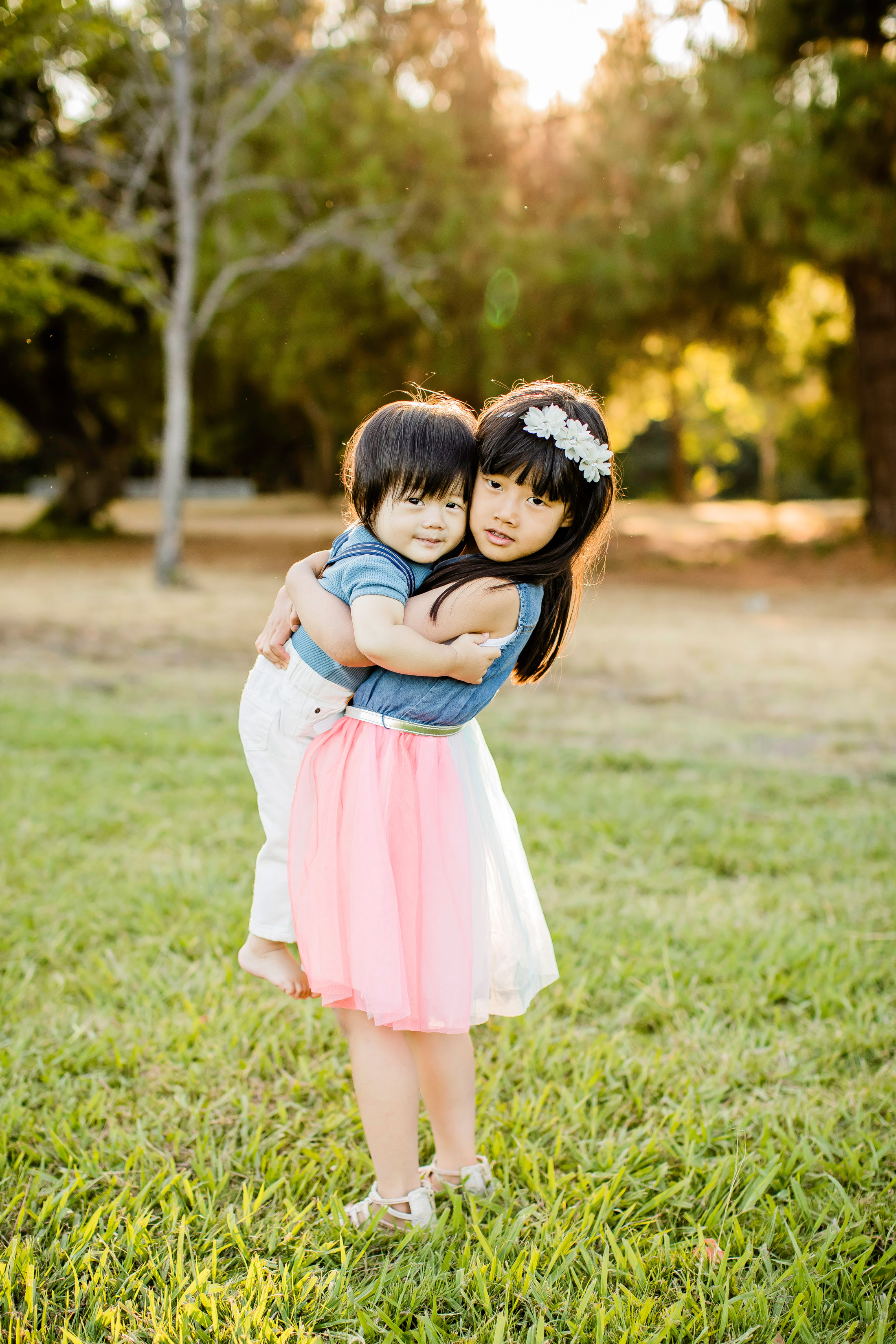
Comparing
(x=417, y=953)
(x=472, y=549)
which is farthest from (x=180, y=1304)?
(x=472, y=549)

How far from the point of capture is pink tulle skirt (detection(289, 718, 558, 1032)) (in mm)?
1511

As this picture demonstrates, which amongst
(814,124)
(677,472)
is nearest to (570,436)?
(814,124)

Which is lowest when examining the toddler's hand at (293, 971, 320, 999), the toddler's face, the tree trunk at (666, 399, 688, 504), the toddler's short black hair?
the toddler's hand at (293, 971, 320, 999)

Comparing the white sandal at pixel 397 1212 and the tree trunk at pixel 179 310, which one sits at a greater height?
the tree trunk at pixel 179 310

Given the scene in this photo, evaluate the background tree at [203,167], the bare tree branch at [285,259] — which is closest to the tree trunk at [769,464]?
Answer: the background tree at [203,167]

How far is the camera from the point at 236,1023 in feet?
7.04

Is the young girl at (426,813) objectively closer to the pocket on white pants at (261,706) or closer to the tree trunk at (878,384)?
the pocket on white pants at (261,706)

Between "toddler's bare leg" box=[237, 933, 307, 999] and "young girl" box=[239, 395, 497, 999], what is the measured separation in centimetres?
6

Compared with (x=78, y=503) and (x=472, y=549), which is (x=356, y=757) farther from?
(x=78, y=503)

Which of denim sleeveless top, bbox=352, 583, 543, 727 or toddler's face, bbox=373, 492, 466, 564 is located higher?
toddler's face, bbox=373, 492, 466, 564

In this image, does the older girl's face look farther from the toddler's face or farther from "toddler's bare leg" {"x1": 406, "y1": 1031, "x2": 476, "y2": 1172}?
"toddler's bare leg" {"x1": 406, "y1": 1031, "x2": 476, "y2": 1172}

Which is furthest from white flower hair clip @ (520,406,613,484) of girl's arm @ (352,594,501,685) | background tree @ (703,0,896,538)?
background tree @ (703,0,896,538)

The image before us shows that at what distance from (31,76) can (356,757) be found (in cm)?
1209

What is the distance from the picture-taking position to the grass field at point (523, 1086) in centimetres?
146
